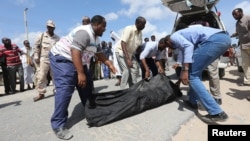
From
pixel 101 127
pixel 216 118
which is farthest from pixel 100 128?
pixel 216 118

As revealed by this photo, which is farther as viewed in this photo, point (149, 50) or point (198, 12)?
point (198, 12)

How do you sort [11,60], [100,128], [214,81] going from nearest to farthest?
1. [100,128]
2. [214,81]
3. [11,60]

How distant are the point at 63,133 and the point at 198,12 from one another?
18.5 ft

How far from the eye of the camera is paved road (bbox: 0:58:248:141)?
3199 millimetres

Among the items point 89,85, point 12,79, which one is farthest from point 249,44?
point 12,79

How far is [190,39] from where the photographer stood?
12.6 ft

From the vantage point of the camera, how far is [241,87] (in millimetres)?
6223

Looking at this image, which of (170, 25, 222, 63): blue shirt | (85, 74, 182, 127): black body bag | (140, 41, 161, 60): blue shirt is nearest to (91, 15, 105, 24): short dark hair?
(85, 74, 182, 127): black body bag

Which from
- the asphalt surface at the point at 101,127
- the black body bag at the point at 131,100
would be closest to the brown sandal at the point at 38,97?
the asphalt surface at the point at 101,127

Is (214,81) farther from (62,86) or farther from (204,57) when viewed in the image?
(62,86)

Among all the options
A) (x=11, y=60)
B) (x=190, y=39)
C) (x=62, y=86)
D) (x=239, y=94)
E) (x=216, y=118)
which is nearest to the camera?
(x=62, y=86)

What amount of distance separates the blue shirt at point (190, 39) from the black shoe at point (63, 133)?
74.4 inches

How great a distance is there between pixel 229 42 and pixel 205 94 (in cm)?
88

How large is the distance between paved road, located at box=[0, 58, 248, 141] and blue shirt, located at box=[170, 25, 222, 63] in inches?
36.3
